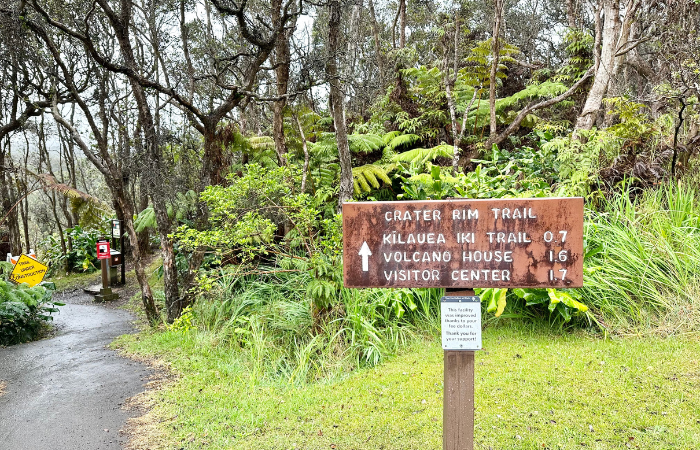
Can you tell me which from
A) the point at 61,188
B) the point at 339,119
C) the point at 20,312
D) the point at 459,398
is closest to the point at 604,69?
the point at 339,119

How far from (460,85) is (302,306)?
7800 millimetres

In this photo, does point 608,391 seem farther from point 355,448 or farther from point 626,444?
point 355,448

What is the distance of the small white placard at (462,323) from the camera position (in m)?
2.67

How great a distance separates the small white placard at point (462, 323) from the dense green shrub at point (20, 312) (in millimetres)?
8566

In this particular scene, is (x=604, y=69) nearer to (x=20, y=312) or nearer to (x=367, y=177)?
(x=367, y=177)

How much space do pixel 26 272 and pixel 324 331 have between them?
7.05m

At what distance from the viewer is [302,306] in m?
6.16

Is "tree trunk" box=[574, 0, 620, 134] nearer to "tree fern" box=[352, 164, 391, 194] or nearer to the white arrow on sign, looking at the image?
"tree fern" box=[352, 164, 391, 194]

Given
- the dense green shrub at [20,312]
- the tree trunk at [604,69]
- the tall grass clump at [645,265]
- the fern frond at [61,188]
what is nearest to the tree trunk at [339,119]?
the tall grass clump at [645,265]

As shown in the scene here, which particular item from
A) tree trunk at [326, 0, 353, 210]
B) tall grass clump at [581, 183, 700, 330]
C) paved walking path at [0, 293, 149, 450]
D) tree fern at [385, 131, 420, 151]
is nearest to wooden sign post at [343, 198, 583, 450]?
tall grass clump at [581, 183, 700, 330]

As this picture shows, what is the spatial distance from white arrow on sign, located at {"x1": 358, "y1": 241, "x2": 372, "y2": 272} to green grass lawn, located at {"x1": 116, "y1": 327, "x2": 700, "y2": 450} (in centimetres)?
164

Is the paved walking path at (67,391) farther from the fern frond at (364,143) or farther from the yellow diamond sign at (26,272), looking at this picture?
the fern frond at (364,143)

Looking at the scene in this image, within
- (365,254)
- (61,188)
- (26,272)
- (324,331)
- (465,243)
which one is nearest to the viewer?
(465,243)

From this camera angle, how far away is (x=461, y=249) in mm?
2607
